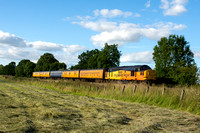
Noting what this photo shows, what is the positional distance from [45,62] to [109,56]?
133 feet

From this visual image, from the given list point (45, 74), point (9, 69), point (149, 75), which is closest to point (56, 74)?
point (45, 74)

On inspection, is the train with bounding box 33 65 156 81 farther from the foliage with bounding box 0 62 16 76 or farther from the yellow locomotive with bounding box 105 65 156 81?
the foliage with bounding box 0 62 16 76

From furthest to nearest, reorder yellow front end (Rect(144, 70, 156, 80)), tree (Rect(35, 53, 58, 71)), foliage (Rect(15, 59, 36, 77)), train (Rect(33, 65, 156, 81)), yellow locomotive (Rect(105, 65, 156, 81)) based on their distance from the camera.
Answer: foliage (Rect(15, 59, 36, 77)), tree (Rect(35, 53, 58, 71)), train (Rect(33, 65, 156, 81)), yellow locomotive (Rect(105, 65, 156, 81)), yellow front end (Rect(144, 70, 156, 80))

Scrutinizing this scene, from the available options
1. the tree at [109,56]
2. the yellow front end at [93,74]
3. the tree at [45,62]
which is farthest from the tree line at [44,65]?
the yellow front end at [93,74]

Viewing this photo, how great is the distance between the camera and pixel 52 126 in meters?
4.68

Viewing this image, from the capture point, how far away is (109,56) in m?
66.8

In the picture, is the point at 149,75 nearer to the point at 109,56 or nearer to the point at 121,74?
the point at 121,74

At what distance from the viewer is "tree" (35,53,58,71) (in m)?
91.1

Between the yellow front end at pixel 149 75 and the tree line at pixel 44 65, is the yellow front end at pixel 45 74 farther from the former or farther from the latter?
the yellow front end at pixel 149 75

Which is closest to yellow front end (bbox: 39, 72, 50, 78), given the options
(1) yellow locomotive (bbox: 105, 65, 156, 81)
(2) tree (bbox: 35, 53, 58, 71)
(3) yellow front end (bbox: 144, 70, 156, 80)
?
(2) tree (bbox: 35, 53, 58, 71)

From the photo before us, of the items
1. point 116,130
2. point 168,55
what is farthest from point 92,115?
point 168,55

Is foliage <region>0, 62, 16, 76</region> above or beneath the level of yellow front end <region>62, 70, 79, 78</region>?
above

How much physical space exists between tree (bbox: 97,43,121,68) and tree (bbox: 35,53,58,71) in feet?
111

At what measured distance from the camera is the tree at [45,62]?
299ft
